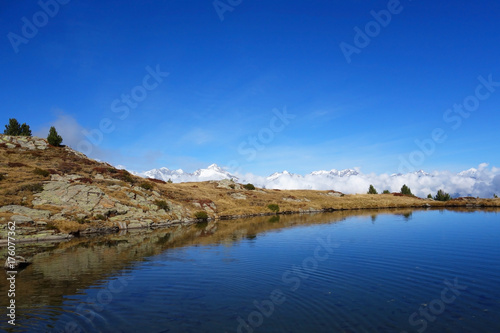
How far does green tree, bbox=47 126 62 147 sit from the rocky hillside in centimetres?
237

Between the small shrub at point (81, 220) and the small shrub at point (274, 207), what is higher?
the small shrub at point (274, 207)

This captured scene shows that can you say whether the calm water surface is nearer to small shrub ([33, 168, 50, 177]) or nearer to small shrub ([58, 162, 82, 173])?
small shrub ([33, 168, 50, 177])

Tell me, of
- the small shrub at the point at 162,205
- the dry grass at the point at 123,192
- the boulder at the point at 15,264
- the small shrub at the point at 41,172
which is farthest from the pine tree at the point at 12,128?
the boulder at the point at 15,264

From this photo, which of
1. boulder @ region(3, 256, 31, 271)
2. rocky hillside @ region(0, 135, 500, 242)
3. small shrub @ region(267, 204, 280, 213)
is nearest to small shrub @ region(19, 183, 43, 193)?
rocky hillside @ region(0, 135, 500, 242)

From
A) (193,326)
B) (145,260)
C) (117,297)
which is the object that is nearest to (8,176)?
(145,260)

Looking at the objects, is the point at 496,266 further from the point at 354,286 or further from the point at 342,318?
the point at 342,318

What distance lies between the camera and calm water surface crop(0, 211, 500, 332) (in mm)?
14250

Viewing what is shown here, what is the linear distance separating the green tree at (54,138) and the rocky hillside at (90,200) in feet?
7.77

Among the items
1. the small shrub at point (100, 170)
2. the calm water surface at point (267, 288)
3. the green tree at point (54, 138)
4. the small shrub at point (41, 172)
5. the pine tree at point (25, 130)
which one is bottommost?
the calm water surface at point (267, 288)

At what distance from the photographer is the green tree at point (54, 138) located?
99.6 meters

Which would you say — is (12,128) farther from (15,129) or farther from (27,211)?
(27,211)

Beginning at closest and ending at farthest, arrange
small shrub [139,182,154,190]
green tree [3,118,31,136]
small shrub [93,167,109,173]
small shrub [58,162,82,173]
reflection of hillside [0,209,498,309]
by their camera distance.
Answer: reflection of hillside [0,209,498,309] → small shrub [58,162,82,173] → small shrub [139,182,154,190] → small shrub [93,167,109,173] → green tree [3,118,31,136]

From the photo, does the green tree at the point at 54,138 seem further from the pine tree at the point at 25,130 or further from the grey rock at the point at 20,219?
the grey rock at the point at 20,219

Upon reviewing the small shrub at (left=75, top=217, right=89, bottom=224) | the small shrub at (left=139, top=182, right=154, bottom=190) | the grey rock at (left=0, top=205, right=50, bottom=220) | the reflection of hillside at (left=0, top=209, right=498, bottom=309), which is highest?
the small shrub at (left=139, top=182, right=154, bottom=190)
